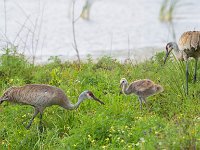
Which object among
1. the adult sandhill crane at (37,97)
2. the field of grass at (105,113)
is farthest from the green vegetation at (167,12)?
the adult sandhill crane at (37,97)

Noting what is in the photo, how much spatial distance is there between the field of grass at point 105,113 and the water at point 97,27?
2.34 meters

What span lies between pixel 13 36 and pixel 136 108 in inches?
223

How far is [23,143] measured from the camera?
6.82 metres

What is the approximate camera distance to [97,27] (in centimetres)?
1380

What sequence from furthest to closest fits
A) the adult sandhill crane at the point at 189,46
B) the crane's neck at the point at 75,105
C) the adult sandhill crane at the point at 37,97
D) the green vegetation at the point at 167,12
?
1. the green vegetation at the point at 167,12
2. the adult sandhill crane at the point at 189,46
3. the crane's neck at the point at 75,105
4. the adult sandhill crane at the point at 37,97

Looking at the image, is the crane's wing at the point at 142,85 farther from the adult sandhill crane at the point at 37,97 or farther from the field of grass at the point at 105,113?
the adult sandhill crane at the point at 37,97

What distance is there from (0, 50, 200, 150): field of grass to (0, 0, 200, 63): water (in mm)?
2336

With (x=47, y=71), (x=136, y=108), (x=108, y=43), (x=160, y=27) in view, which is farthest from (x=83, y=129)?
(x=160, y=27)

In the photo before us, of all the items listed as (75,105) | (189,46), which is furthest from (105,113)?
(189,46)

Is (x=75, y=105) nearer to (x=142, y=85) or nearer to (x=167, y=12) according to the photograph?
(x=142, y=85)

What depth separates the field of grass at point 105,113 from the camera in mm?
6165

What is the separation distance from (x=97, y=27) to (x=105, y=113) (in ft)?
22.9

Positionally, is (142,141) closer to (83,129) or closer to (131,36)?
(83,129)

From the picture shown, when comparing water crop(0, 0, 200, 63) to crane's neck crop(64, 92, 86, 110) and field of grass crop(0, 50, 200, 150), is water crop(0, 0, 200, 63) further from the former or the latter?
crane's neck crop(64, 92, 86, 110)
